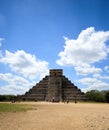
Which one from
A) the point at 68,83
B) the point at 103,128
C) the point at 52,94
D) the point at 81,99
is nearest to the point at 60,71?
the point at 68,83

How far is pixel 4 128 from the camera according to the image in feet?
33.0

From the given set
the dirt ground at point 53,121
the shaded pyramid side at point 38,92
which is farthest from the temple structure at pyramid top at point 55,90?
the dirt ground at point 53,121

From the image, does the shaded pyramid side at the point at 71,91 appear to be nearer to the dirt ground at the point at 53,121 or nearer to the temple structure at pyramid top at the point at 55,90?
the temple structure at pyramid top at the point at 55,90

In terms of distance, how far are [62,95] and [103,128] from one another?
213ft

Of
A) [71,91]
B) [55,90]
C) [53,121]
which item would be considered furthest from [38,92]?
[53,121]

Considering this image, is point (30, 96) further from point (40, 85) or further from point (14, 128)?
point (14, 128)

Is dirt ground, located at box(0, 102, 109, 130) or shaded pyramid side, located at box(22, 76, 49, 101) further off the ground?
shaded pyramid side, located at box(22, 76, 49, 101)

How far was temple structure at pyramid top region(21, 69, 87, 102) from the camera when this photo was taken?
241ft

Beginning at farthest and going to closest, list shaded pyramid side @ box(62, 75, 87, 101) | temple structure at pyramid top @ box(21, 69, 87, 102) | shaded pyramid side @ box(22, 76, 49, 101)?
shaded pyramid side @ box(22, 76, 49, 101), temple structure at pyramid top @ box(21, 69, 87, 102), shaded pyramid side @ box(62, 75, 87, 101)

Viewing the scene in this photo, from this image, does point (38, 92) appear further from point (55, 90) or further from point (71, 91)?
point (71, 91)

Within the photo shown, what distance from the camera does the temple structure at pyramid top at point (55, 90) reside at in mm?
73375

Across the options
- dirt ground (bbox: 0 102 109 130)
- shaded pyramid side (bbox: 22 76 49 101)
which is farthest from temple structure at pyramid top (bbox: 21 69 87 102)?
dirt ground (bbox: 0 102 109 130)

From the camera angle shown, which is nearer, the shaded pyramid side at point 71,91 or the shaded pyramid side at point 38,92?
the shaded pyramid side at point 71,91

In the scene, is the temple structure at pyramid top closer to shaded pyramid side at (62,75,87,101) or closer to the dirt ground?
shaded pyramid side at (62,75,87,101)
